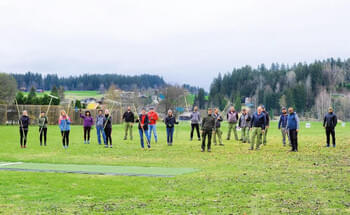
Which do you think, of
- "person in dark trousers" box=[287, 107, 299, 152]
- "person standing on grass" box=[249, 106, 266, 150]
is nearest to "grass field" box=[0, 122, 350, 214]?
"person in dark trousers" box=[287, 107, 299, 152]

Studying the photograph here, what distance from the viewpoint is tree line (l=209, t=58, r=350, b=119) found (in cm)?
13950

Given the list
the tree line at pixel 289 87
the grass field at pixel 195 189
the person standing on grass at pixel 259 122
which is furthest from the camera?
the tree line at pixel 289 87

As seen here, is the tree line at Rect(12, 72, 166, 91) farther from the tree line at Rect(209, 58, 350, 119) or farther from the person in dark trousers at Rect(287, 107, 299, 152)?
the person in dark trousers at Rect(287, 107, 299, 152)

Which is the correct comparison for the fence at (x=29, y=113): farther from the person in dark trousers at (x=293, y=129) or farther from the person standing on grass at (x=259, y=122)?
the person in dark trousers at (x=293, y=129)

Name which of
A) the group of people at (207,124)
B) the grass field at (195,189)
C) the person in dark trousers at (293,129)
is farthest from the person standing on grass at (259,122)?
the grass field at (195,189)

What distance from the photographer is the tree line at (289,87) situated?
13950 centimetres

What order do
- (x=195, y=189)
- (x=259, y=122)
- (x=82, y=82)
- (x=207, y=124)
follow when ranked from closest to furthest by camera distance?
1. (x=195, y=189)
2. (x=207, y=124)
3. (x=259, y=122)
4. (x=82, y=82)

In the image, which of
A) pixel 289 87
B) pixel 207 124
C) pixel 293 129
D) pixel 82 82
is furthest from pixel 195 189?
pixel 82 82

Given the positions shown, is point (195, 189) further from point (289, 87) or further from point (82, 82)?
point (82, 82)

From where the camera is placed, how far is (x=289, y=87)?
520ft

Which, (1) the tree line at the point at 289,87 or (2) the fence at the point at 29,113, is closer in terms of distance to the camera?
(2) the fence at the point at 29,113

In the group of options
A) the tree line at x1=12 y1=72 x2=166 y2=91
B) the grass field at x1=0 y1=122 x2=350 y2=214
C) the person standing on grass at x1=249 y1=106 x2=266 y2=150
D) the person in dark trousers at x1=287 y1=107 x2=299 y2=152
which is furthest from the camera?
the tree line at x1=12 y1=72 x2=166 y2=91

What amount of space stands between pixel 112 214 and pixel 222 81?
179 m

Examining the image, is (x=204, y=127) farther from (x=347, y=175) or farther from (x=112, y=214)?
(x=112, y=214)
